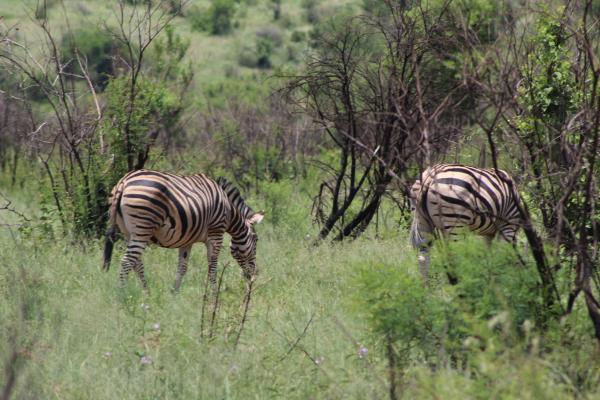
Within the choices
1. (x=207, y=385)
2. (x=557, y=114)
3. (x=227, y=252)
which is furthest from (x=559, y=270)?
(x=227, y=252)

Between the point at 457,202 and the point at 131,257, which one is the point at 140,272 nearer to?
the point at 131,257

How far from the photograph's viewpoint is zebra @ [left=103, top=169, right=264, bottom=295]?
770cm

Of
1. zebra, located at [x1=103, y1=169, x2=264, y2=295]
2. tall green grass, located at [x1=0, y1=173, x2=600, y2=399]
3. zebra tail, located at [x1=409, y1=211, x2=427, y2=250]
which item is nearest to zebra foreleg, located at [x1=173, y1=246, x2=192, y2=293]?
zebra, located at [x1=103, y1=169, x2=264, y2=295]

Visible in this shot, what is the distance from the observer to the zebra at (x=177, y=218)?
7.70 meters

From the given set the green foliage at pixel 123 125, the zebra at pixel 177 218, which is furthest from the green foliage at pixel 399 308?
the green foliage at pixel 123 125

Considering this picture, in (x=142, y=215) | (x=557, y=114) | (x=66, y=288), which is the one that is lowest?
(x=66, y=288)

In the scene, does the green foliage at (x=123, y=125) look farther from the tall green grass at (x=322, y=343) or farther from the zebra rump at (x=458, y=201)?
the zebra rump at (x=458, y=201)

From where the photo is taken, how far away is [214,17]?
48.5m

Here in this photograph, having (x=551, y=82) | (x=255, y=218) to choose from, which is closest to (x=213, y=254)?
(x=255, y=218)

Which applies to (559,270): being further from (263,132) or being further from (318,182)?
(263,132)

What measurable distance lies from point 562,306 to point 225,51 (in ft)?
139

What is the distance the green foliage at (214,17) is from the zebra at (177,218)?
1589 inches

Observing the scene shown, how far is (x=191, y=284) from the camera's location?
827 centimetres

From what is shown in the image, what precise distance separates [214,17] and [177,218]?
4183 cm
